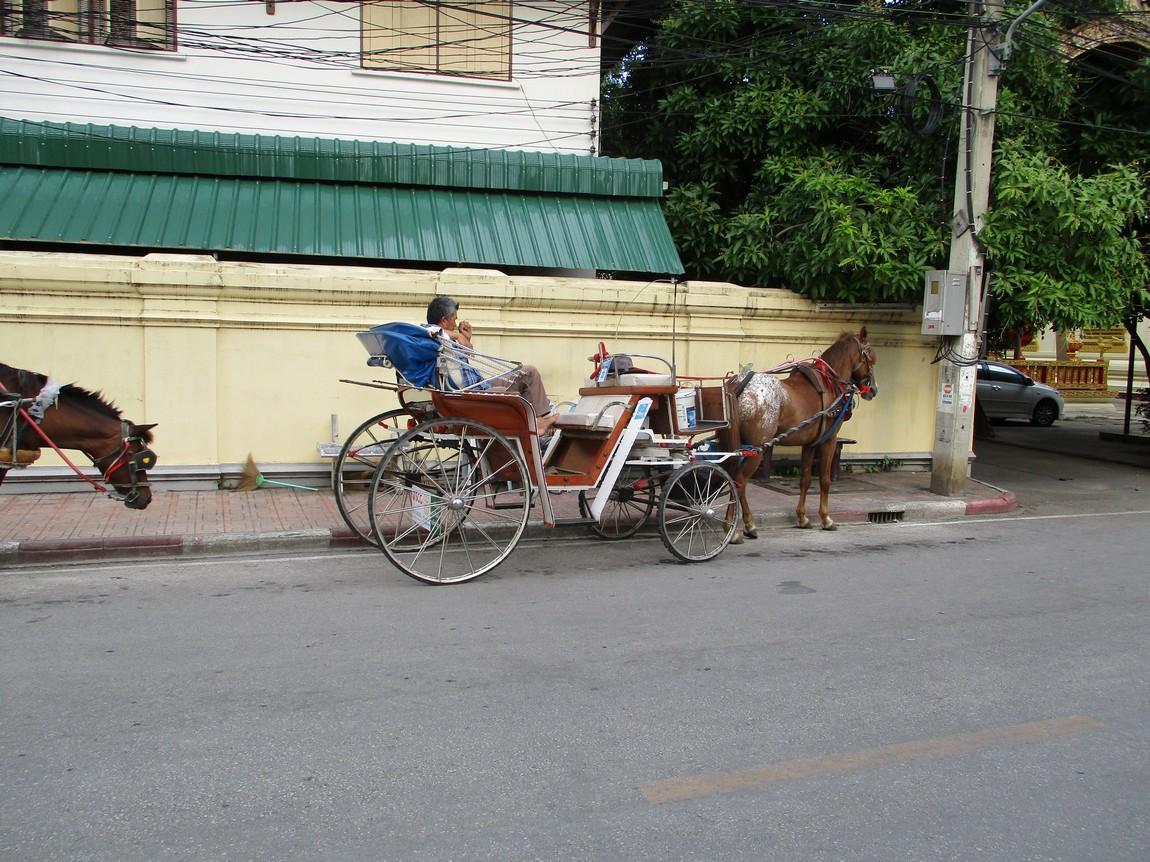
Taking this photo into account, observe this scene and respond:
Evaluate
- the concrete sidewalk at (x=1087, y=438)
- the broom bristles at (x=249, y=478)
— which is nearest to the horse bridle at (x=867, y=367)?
the broom bristles at (x=249, y=478)

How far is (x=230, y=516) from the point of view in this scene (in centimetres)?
920

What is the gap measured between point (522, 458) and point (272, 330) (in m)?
4.88

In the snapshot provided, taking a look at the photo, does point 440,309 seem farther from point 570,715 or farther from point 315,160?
point 315,160

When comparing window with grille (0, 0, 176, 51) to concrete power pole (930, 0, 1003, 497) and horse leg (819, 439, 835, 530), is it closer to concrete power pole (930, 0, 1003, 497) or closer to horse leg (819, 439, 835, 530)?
horse leg (819, 439, 835, 530)

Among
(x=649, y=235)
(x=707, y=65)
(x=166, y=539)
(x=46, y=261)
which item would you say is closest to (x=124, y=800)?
(x=166, y=539)

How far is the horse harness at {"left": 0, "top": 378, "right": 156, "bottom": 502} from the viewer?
6.65 meters

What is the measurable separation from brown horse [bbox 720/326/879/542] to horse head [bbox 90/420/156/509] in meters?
5.09

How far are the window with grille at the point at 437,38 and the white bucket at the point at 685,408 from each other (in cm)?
738

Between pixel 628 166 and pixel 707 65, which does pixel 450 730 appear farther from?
pixel 707 65

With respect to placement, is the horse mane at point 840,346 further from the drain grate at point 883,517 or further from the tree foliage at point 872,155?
the drain grate at point 883,517

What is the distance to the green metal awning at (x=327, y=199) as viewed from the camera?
35.2 ft

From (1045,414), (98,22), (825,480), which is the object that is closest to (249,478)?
(825,480)

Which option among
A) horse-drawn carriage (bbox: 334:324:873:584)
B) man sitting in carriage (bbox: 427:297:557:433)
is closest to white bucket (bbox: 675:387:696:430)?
horse-drawn carriage (bbox: 334:324:873:584)

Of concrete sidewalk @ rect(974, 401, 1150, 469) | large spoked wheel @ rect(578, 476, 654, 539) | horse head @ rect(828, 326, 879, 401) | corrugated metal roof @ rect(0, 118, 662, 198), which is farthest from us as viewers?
concrete sidewalk @ rect(974, 401, 1150, 469)
